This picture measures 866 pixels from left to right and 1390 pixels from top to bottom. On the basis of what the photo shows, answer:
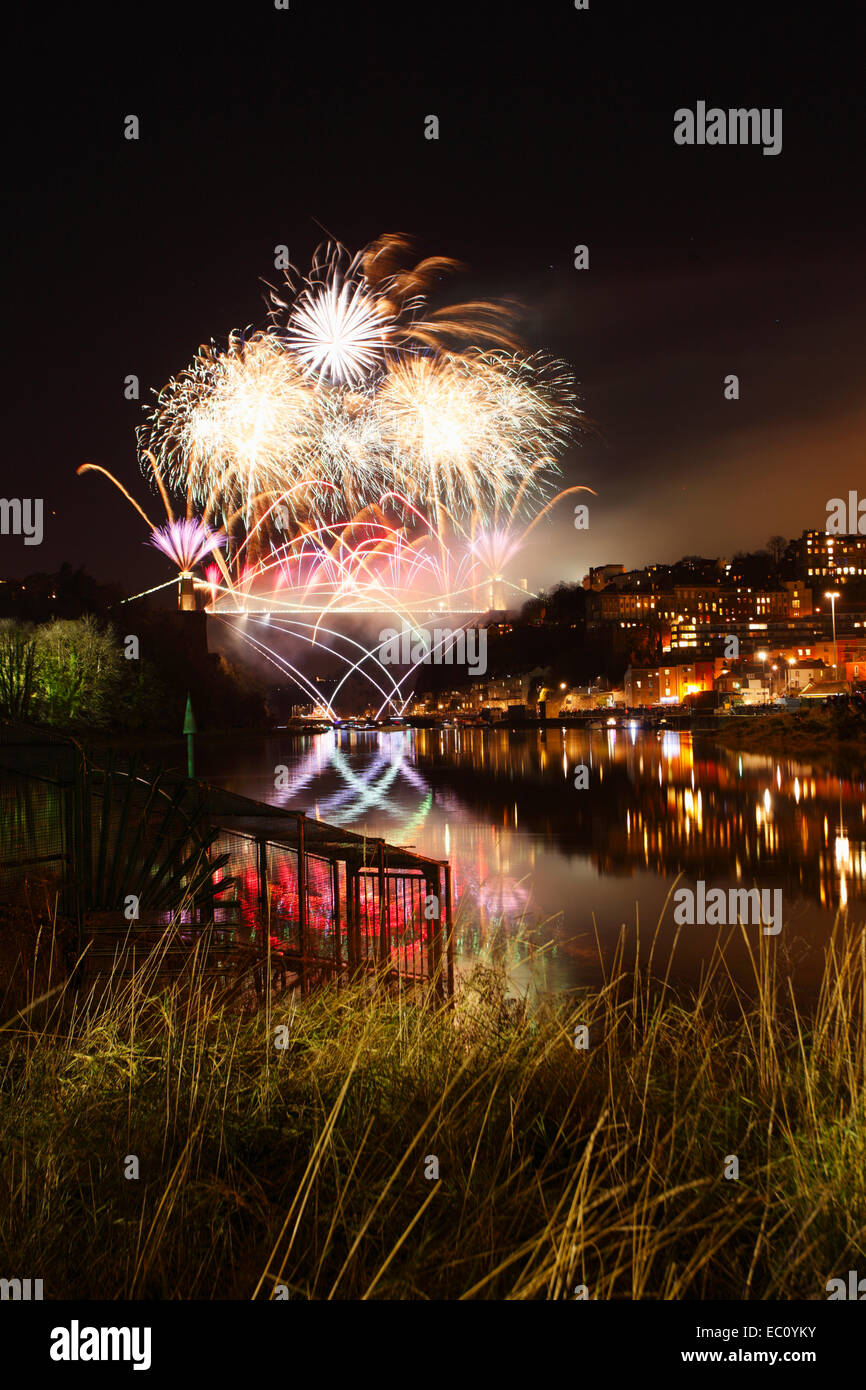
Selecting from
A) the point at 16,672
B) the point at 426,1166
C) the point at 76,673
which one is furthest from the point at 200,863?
the point at 76,673

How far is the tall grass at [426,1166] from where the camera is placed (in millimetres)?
Result: 3090

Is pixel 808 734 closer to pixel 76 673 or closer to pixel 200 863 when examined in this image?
pixel 76 673

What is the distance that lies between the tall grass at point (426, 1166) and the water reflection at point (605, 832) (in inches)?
80.7

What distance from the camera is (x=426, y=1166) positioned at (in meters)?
3.61

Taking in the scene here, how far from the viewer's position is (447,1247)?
10.4 feet

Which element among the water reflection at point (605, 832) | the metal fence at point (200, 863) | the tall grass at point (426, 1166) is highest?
the metal fence at point (200, 863)

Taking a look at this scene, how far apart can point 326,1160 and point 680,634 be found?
648ft

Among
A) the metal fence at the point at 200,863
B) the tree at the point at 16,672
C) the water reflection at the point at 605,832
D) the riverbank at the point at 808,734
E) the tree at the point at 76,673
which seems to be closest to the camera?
the metal fence at the point at 200,863

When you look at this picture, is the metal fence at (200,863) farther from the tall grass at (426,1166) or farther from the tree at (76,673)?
the tree at (76,673)

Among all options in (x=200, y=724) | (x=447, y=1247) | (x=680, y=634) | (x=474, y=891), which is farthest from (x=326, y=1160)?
(x=680, y=634)

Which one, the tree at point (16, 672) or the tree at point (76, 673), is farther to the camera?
the tree at point (76, 673)

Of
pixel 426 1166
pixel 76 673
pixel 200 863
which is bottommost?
pixel 426 1166

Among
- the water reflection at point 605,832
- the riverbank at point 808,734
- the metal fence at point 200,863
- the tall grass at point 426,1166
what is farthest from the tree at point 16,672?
the riverbank at point 808,734

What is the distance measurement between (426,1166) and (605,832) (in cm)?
2093
